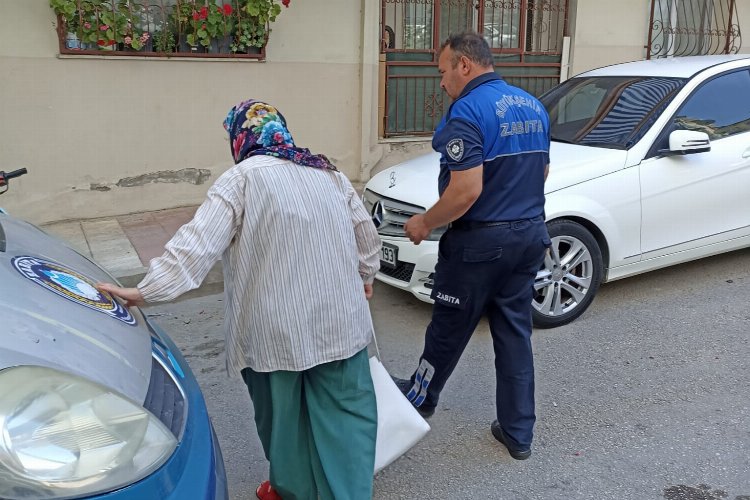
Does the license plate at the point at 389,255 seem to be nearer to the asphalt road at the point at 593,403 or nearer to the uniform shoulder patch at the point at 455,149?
the asphalt road at the point at 593,403

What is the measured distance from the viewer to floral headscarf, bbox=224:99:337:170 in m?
2.35

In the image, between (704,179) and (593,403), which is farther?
(704,179)

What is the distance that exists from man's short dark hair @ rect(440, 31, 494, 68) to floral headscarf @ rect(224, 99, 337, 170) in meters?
0.89

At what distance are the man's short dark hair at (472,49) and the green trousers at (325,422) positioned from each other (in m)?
1.25

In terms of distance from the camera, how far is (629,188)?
4582 millimetres

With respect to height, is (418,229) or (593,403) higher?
(418,229)

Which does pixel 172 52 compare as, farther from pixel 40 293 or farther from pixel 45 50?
pixel 40 293

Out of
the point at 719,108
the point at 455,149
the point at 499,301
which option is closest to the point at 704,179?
the point at 719,108

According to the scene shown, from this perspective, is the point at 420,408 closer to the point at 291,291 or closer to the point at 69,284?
the point at 291,291

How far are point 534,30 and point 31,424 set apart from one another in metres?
8.58

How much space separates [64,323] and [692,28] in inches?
420

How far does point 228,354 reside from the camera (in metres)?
2.51

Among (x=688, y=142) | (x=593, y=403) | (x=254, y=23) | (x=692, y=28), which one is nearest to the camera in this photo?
(x=593, y=403)

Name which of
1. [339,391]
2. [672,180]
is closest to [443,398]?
[339,391]
